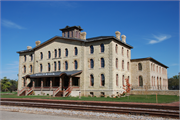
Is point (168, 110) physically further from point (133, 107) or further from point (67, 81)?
point (67, 81)

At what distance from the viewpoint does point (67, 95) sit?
30.7m

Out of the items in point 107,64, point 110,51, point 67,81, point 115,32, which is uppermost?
point 115,32

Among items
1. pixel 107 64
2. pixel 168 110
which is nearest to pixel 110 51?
pixel 107 64

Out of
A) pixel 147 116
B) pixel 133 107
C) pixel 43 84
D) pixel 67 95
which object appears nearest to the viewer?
pixel 147 116

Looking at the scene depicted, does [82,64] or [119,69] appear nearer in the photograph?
[119,69]

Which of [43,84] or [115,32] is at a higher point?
[115,32]

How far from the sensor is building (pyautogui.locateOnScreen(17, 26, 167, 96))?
31547 millimetres

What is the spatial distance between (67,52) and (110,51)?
1012 centimetres

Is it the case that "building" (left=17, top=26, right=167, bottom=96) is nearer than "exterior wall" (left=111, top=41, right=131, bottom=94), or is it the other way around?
"exterior wall" (left=111, top=41, right=131, bottom=94)

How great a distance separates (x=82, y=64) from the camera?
33.9m

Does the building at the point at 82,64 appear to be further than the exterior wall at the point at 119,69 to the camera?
Yes

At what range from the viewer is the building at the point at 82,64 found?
3155 centimetres

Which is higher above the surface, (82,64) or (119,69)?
(82,64)

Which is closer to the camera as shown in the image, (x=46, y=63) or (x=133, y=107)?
(x=133, y=107)
